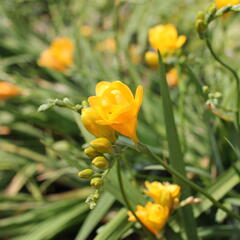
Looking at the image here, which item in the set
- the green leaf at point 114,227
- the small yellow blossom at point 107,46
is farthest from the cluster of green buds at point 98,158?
the small yellow blossom at point 107,46

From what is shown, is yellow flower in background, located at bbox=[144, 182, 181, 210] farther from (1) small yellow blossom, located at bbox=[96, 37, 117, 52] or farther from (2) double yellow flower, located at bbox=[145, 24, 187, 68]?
(1) small yellow blossom, located at bbox=[96, 37, 117, 52]

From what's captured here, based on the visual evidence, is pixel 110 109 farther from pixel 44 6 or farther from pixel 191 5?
pixel 44 6

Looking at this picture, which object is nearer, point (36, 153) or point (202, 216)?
point (202, 216)

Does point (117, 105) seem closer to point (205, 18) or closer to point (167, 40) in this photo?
point (205, 18)

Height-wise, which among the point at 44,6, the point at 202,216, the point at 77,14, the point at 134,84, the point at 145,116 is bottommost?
the point at 202,216

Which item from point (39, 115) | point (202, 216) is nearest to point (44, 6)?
point (39, 115)

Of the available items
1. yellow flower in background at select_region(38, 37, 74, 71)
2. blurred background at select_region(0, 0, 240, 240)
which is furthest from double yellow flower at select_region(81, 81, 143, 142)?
yellow flower in background at select_region(38, 37, 74, 71)

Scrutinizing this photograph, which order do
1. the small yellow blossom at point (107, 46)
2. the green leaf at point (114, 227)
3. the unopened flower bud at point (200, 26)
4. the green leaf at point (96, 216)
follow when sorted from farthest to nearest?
the small yellow blossom at point (107, 46), the green leaf at point (96, 216), the green leaf at point (114, 227), the unopened flower bud at point (200, 26)

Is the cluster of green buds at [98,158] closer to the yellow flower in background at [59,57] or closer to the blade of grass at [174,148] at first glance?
the blade of grass at [174,148]
